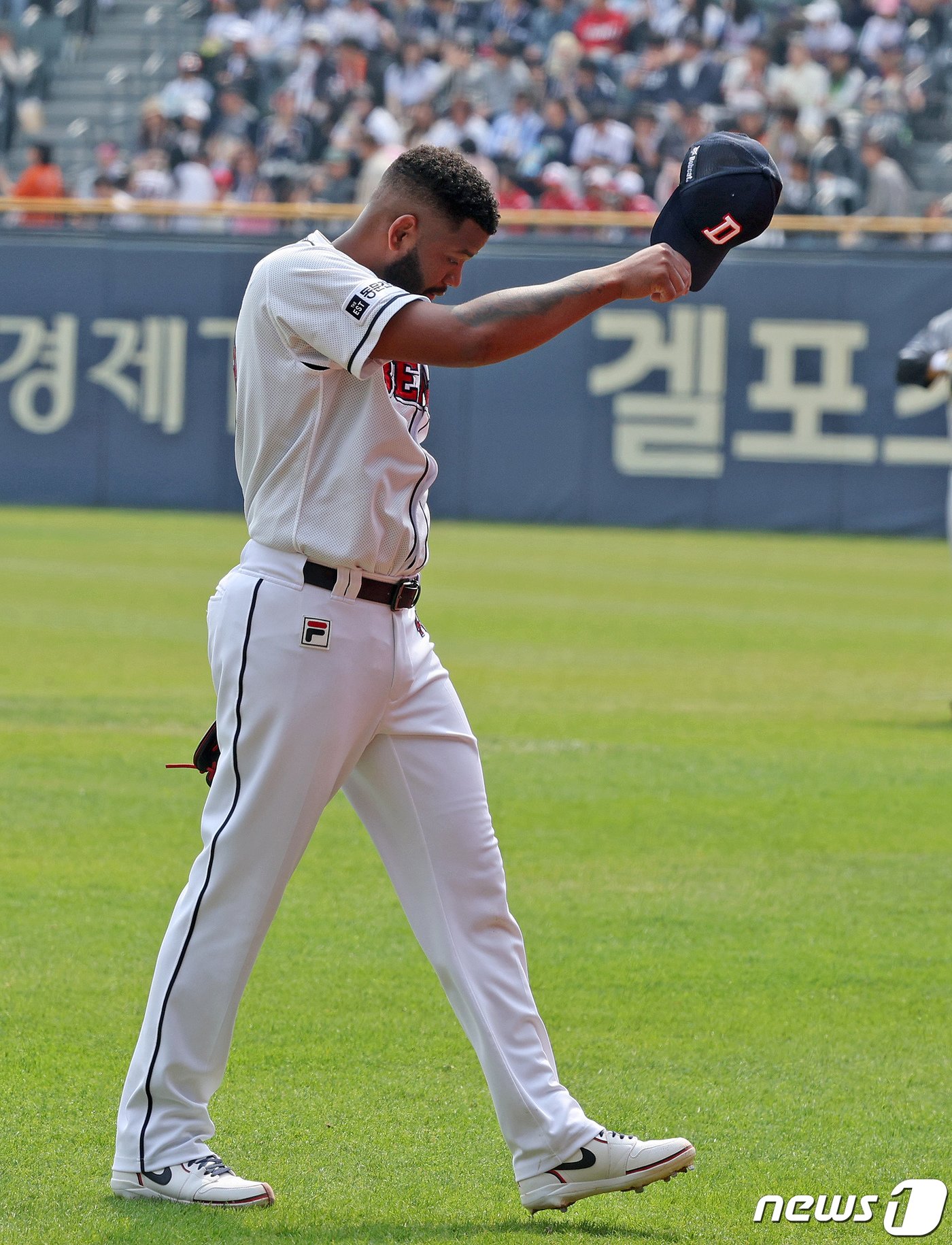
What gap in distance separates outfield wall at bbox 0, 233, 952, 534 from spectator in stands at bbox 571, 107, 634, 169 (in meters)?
1.97

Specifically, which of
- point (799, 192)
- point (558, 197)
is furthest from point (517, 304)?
point (558, 197)

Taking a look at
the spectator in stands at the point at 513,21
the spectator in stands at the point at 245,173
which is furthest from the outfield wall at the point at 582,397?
the spectator in stands at the point at 513,21

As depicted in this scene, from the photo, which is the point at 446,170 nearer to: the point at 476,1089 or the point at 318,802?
the point at 318,802

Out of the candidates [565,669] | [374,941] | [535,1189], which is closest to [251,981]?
[374,941]

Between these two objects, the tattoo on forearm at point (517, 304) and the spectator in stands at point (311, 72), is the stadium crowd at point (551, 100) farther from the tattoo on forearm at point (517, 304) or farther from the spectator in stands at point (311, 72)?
the tattoo on forearm at point (517, 304)

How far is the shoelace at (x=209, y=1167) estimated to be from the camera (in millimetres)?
3711

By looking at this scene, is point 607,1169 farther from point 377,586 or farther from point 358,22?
point 358,22

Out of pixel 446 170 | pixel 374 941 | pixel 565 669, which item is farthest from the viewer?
pixel 565 669

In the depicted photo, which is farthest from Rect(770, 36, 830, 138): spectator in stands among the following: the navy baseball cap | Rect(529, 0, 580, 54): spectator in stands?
the navy baseball cap

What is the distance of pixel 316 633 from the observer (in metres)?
3.64

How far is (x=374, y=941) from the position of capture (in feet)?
18.9

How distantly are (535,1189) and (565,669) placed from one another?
7.96 m

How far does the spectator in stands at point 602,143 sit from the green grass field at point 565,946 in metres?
11.3

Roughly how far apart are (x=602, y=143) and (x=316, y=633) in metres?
19.8
